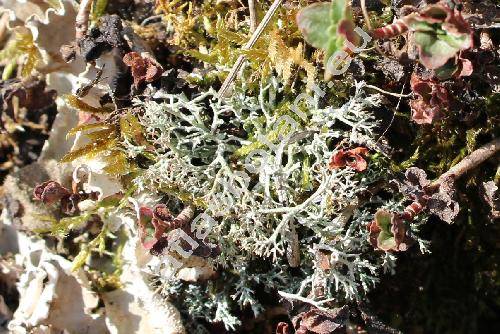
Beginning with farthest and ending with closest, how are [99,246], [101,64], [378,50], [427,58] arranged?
[99,246], [101,64], [378,50], [427,58]

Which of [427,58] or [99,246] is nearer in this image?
[427,58]

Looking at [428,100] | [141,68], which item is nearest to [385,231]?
[428,100]

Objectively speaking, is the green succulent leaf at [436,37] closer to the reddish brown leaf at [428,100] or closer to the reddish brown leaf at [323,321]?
the reddish brown leaf at [428,100]

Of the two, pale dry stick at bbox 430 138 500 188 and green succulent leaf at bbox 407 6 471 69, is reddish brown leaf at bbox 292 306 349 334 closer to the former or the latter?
pale dry stick at bbox 430 138 500 188

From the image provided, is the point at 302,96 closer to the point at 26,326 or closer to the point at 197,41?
the point at 197,41

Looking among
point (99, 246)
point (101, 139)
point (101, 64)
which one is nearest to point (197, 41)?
point (101, 64)

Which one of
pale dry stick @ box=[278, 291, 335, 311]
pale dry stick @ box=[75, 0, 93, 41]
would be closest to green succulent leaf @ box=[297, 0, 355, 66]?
pale dry stick @ box=[278, 291, 335, 311]

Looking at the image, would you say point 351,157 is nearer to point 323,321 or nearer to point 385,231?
point 385,231
